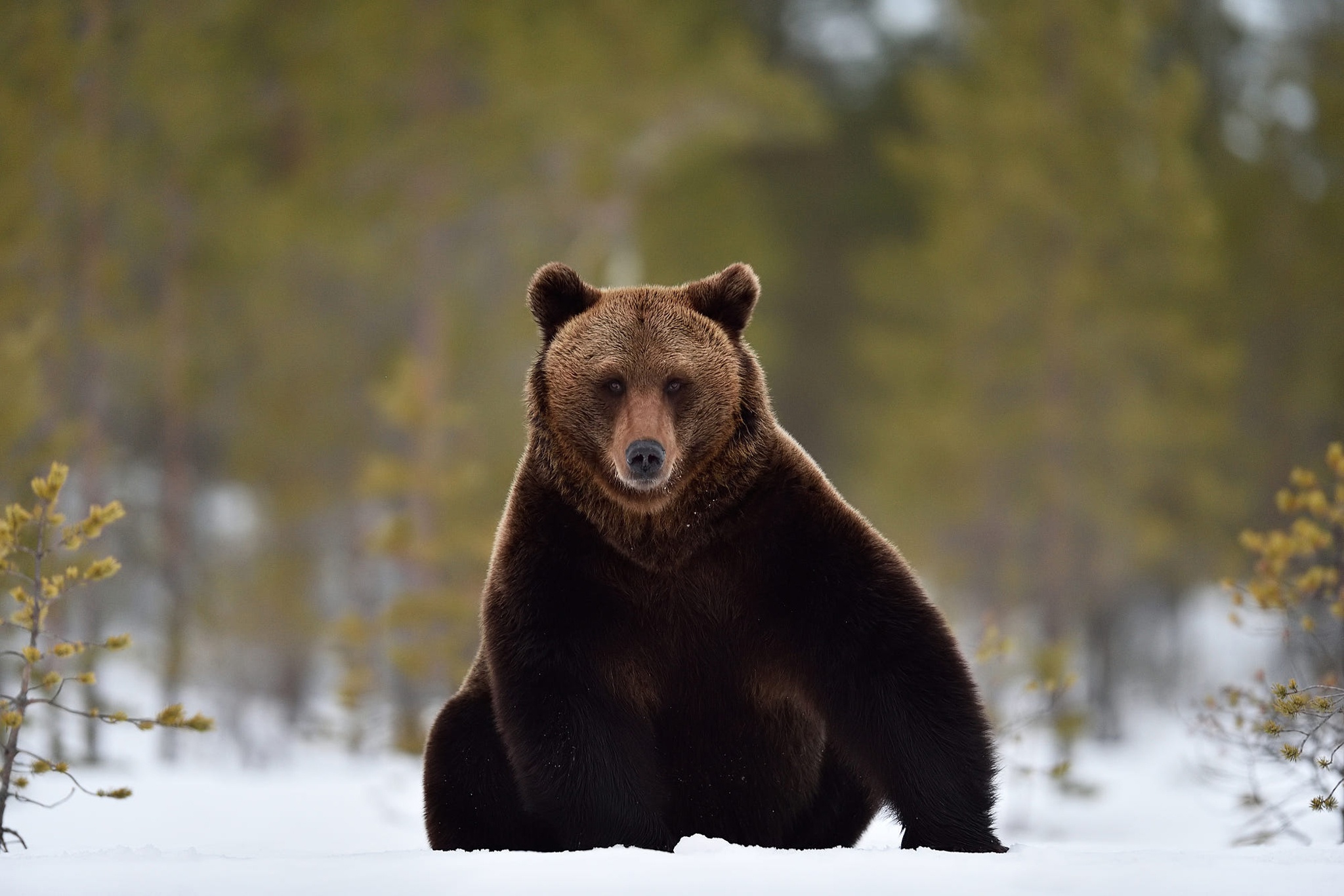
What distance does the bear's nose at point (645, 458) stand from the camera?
151 inches

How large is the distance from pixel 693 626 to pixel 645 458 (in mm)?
491

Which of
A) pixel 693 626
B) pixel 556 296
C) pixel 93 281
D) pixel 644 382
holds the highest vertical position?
pixel 93 281

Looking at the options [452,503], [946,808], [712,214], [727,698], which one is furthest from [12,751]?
[712,214]

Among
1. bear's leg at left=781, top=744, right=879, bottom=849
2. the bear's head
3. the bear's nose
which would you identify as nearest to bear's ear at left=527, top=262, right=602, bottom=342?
the bear's head

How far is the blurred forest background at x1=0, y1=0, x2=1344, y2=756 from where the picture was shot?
14336mm

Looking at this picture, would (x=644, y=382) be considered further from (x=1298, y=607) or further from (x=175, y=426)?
(x=175, y=426)

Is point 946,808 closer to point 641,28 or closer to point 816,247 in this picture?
point 641,28

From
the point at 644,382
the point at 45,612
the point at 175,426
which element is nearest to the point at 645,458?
the point at 644,382

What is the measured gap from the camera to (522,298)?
652 inches

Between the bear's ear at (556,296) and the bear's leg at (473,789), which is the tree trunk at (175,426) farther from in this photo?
the bear's ear at (556,296)

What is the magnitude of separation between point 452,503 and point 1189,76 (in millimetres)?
9194

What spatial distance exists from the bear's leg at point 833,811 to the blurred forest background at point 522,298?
8.90 meters

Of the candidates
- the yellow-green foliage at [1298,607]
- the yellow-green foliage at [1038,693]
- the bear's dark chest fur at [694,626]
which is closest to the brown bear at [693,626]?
the bear's dark chest fur at [694,626]

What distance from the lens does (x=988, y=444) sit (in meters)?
17.2
